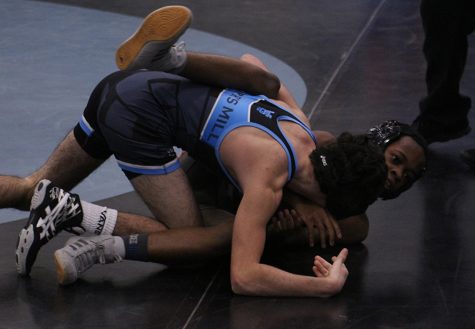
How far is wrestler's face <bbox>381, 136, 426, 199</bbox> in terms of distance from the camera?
4059mm

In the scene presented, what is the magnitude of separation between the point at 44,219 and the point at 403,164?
1.32 m

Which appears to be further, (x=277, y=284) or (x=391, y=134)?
(x=391, y=134)

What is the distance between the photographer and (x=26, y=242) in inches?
151

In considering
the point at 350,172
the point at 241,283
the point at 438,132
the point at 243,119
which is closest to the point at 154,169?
the point at 243,119

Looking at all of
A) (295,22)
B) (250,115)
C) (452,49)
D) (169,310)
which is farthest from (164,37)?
(295,22)

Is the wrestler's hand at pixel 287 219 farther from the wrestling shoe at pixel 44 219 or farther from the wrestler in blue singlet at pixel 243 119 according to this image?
the wrestling shoe at pixel 44 219

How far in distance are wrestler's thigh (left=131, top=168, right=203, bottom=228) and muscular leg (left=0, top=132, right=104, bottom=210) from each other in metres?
0.33

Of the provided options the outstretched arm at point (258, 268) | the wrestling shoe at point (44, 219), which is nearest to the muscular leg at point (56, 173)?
the wrestling shoe at point (44, 219)

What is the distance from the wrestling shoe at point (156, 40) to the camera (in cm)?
387

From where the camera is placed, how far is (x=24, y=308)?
362 centimetres

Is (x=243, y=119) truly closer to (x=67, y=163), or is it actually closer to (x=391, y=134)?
(x=391, y=134)

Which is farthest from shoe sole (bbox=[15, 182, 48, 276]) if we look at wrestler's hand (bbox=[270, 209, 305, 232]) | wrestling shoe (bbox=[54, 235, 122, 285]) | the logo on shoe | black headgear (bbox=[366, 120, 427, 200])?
black headgear (bbox=[366, 120, 427, 200])

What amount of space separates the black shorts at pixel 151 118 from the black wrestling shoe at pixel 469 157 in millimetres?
1599

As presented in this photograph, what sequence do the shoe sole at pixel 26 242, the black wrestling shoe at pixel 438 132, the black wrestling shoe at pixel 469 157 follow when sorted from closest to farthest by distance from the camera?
1. the shoe sole at pixel 26 242
2. the black wrestling shoe at pixel 469 157
3. the black wrestling shoe at pixel 438 132
